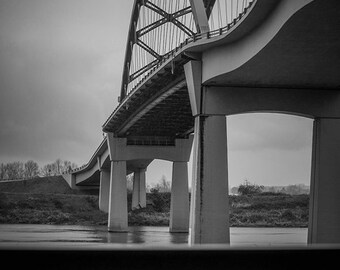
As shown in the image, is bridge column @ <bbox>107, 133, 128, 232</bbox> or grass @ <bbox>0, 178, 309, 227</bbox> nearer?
bridge column @ <bbox>107, 133, 128, 232</bbox>

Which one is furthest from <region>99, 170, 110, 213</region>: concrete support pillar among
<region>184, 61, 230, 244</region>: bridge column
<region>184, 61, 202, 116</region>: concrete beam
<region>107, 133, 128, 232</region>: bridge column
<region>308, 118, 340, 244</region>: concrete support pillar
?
<region>308, 118, 340, 244</region>: concrete support pillar

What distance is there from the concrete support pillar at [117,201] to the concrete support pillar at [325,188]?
39142 millimetres

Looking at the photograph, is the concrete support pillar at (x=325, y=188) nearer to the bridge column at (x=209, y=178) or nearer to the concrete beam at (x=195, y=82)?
the bridge column at (x=209, y=178)

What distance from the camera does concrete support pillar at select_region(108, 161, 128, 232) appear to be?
78.1m

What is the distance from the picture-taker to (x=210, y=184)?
41500 millimetres

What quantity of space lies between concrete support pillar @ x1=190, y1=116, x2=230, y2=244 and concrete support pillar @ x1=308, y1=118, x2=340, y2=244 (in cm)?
542

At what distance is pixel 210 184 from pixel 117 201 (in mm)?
38873

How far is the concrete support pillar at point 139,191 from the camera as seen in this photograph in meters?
110

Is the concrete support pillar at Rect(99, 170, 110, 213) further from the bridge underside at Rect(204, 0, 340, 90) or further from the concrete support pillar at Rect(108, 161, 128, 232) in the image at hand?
the bridge underside at Rect(204, 0, 340, 90)
